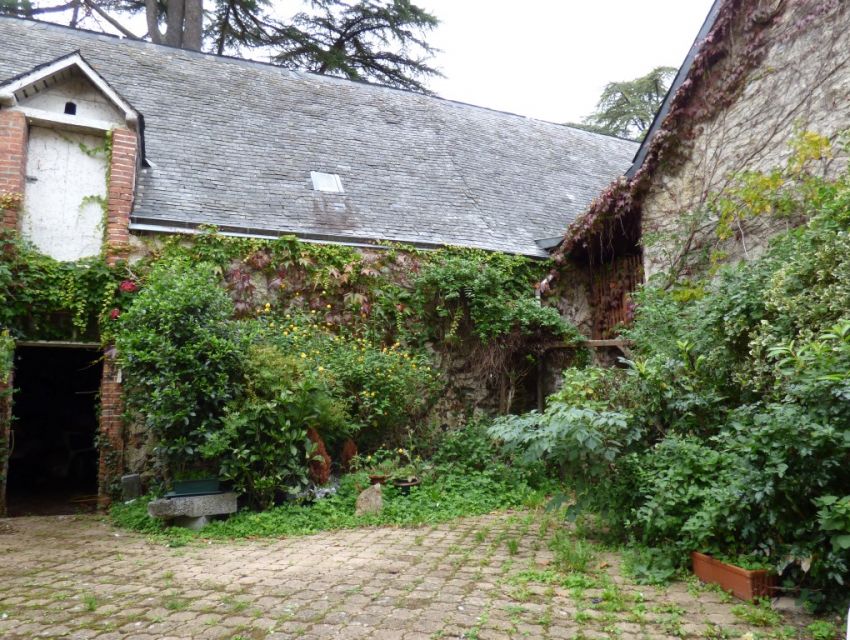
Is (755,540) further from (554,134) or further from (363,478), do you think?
(554,134)

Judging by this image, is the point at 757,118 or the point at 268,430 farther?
the point at 757,118

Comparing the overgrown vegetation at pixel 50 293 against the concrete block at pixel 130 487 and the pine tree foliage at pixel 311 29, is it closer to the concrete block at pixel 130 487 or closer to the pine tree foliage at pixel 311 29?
the concrete block at pixel 130 487

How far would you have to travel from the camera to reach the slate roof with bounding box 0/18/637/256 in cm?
812

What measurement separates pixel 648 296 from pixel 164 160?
6787 mm

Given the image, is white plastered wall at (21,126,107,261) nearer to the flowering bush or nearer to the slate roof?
the slate roof

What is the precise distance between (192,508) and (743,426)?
4654mm

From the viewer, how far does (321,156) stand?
972 cm

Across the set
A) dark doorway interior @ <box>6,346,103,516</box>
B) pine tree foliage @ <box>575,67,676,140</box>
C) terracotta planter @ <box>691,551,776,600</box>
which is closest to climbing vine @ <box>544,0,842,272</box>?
terracotta planter @ <box>691,551,776,600</box>

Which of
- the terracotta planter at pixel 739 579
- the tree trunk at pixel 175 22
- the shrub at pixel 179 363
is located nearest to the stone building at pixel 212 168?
the shrub at pixel 179 363

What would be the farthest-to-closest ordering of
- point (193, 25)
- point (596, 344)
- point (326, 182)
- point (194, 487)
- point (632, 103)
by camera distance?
1. point (632, 103)
2. point (193, 25)
3. point (326, 182)
4. point (596, 344)
5. point (194, 487)

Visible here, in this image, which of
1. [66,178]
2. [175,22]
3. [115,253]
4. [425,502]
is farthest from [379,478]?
[175,22]

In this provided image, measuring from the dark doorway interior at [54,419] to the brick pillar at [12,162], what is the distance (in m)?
3.23

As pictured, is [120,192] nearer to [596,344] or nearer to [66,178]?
[66,178]

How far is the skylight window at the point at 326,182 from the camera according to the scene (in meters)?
8.89
